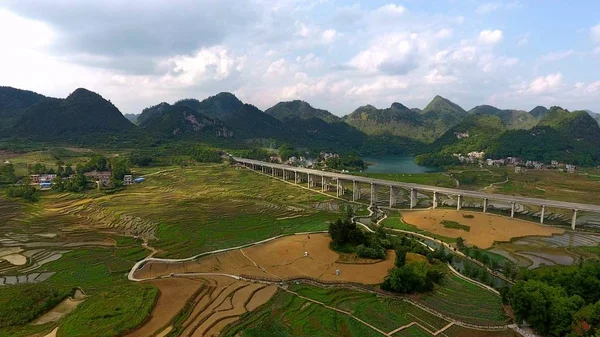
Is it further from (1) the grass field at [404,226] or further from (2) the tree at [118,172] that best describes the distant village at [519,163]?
(2) the tree at [118,172]

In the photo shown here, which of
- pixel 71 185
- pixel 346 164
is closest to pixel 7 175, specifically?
pixel 71 185

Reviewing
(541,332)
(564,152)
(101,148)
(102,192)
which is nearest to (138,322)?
(541,332)

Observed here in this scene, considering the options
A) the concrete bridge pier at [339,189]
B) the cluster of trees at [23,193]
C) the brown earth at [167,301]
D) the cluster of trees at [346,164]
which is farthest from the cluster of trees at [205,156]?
the brown earth at [167,301]

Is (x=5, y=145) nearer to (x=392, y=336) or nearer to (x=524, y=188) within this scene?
(x=392, y=336)

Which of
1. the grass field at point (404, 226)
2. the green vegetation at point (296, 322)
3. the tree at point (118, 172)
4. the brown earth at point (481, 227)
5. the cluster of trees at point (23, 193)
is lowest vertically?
the grass field at point (404, 226)

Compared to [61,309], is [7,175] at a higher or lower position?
higher

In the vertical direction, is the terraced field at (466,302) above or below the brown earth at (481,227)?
above

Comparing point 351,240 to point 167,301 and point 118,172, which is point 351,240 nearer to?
point 167,301
